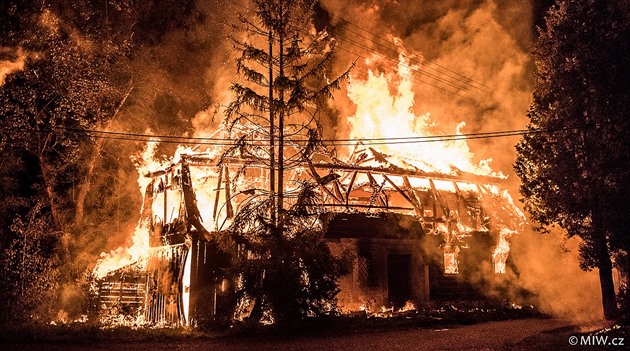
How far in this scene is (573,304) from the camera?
2106 cm

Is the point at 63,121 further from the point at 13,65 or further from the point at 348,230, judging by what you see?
the point at 348,230

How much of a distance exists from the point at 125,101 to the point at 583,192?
21.0 meters

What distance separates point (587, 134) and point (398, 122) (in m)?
12.9

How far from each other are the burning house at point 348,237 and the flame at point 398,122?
9.49 ft

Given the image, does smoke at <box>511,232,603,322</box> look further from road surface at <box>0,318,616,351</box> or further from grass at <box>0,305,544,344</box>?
road surface at <box>0,318,616,351</box>

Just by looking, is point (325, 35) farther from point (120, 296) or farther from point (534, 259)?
point (534, 259)

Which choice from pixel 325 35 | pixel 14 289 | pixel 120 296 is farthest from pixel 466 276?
pixel 14 289

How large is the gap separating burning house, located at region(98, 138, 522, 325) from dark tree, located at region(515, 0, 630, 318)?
4814 millimetres

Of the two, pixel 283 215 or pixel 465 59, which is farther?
pixel 465 59

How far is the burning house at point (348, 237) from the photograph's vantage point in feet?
54.3

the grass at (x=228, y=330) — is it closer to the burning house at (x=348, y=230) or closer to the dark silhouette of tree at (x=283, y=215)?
the dark silhouette of tree at (x=283, y=215)

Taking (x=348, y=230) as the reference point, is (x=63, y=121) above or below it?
above

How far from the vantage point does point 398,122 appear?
27.8 m

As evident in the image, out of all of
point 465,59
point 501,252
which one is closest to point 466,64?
point 465,59
